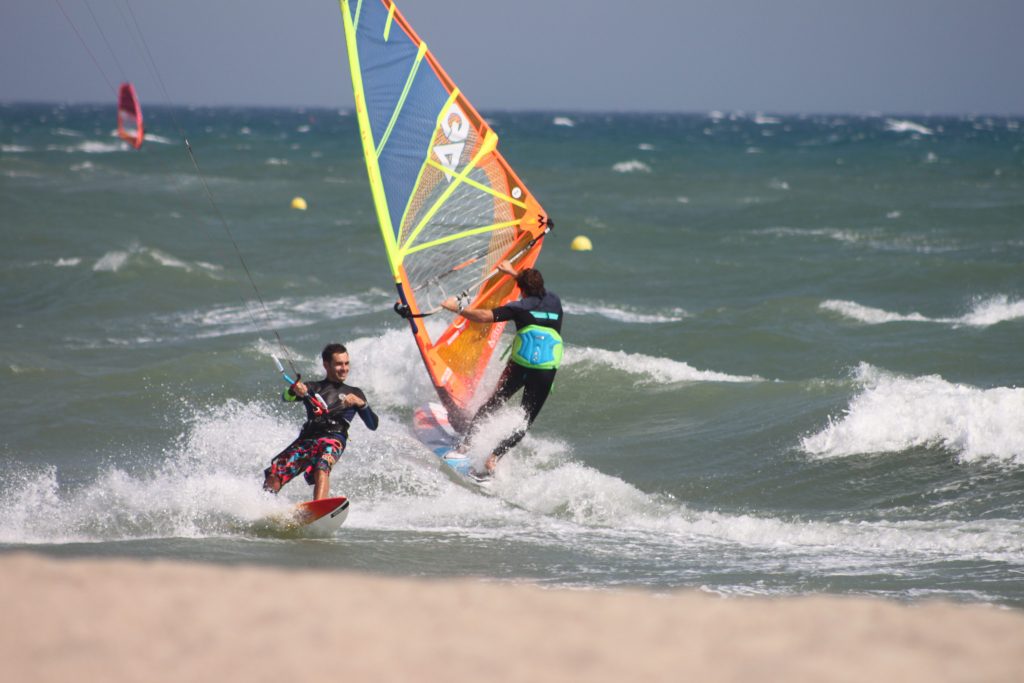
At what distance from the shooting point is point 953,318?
14023 mm

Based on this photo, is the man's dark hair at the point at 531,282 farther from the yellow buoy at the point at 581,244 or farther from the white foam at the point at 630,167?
the white foam at the point at 630,167

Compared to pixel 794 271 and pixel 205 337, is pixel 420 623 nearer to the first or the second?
pixel 205 337

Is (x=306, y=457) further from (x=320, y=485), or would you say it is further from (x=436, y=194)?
(x=436, y=194)

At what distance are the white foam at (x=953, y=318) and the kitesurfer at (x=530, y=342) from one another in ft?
23.1

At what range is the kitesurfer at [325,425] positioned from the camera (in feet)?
20.8

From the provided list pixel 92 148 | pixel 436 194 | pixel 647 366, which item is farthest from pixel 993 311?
pixel 92 148

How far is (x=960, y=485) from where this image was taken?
24.6 ft

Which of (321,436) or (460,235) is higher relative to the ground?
(460,235)

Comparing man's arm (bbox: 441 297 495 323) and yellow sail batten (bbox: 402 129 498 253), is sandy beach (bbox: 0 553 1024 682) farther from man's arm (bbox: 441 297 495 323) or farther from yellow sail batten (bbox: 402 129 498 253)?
yellow sail batten (bbox: 402 129 498 253)

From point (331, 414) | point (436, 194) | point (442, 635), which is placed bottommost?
point (331, 414)

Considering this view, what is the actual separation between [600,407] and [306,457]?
4.15 metres

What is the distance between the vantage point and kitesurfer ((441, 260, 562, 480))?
24.4ft

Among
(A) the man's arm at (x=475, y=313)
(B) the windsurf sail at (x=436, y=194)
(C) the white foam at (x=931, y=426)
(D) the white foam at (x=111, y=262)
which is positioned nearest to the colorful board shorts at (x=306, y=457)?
(A) the man's arm at (x=475, y=313)

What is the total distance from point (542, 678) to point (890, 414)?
5.83 metres
